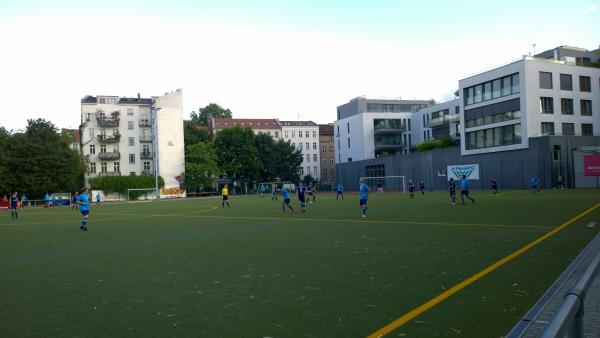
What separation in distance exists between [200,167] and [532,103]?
173ft

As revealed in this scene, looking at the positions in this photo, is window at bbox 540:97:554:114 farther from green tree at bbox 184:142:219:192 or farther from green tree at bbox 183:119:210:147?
green tree at bbox 183:119:210:147

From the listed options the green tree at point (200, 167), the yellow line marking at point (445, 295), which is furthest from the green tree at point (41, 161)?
the yellow line marking at point (445, 295)

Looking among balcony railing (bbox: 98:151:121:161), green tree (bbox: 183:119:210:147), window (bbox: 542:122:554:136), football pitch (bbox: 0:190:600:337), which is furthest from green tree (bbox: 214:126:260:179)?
football pitch (bbox: 0:190:600:337)

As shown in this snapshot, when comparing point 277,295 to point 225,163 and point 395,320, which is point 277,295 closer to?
point 395,320

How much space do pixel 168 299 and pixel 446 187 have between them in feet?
Result: 207

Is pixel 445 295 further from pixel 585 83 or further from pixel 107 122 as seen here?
pixel 107 122

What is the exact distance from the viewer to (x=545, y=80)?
181 feet

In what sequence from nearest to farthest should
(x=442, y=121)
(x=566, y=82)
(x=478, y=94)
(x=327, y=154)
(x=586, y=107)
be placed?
(x=566, y=82), (x=586, y=107), (x=478, y=94), (x=442, y=121), (x=327, y=154)

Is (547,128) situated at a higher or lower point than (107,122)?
lower

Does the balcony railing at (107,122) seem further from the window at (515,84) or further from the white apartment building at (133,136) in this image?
the window at (515,84)

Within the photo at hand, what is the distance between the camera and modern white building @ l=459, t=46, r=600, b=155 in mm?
54000

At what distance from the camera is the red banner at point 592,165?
48388mm

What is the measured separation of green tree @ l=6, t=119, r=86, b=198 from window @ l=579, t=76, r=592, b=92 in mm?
70217

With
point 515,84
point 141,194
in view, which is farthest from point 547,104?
point 141,194
